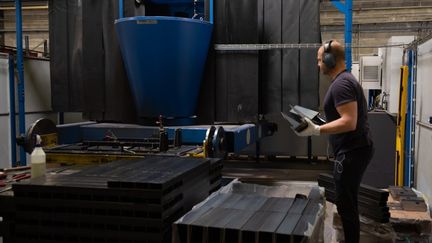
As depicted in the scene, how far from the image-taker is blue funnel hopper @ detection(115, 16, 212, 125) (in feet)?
14.4

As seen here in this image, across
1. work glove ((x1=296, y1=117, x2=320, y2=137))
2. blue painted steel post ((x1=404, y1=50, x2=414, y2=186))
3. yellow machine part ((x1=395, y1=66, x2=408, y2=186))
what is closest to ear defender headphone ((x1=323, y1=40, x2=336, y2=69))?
work glove ((x1=296, y1=117, x2=320, y2=137))

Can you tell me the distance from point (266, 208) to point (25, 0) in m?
6.91

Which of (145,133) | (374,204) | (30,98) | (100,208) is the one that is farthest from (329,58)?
(30,98)

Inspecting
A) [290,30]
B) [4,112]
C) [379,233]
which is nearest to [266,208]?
[379,233]

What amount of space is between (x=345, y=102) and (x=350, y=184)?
Answer: 509 millimetres

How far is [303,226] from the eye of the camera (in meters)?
1.68

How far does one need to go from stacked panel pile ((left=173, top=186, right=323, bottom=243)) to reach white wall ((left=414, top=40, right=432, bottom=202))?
100 inches

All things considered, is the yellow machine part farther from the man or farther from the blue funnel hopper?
the man

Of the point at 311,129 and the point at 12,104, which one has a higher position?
the point at 12,104

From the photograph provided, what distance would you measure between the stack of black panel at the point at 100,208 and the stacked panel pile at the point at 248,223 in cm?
10

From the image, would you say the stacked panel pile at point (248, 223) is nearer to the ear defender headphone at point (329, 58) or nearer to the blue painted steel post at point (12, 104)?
the ear defender headphone at point (329, 58)

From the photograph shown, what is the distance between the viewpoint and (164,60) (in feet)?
14.8

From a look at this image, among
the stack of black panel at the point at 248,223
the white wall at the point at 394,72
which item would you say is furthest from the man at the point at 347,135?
the white wall at the point at 394,72

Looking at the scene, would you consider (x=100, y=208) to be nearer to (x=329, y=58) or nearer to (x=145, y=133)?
(x=329, y=58)
